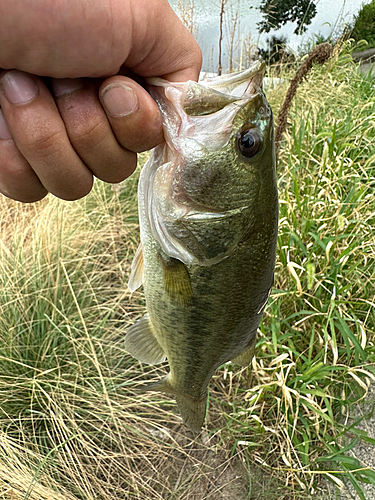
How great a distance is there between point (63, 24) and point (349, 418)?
249 cm

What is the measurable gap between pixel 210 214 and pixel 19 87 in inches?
23.3

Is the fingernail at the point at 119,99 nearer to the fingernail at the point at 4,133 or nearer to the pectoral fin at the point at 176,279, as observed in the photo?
the fingernail at the point at 4,133

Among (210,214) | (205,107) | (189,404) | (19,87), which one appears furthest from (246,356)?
(19,87)

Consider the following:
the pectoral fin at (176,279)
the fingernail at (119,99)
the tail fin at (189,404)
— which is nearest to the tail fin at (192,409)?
the tail fin at (189,404)

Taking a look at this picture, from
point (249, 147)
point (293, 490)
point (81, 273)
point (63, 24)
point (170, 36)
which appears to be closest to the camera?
point (63, 24)

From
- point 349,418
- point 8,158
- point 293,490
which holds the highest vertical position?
point 8,158

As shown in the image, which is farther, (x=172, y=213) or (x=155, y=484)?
(x=155, y=484)

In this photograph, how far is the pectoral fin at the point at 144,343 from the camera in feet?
4.97

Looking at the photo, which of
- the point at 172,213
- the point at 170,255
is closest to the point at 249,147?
the point at 172,213

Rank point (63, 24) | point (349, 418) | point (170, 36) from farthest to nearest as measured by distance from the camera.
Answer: point (349, 418)
point (170, 36)
point (63, 24)

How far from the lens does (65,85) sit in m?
1.02

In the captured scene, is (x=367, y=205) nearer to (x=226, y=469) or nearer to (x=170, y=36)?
(x=226, y=469)

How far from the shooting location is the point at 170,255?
1.24 m

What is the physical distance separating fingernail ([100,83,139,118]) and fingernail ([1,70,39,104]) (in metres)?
0.16
